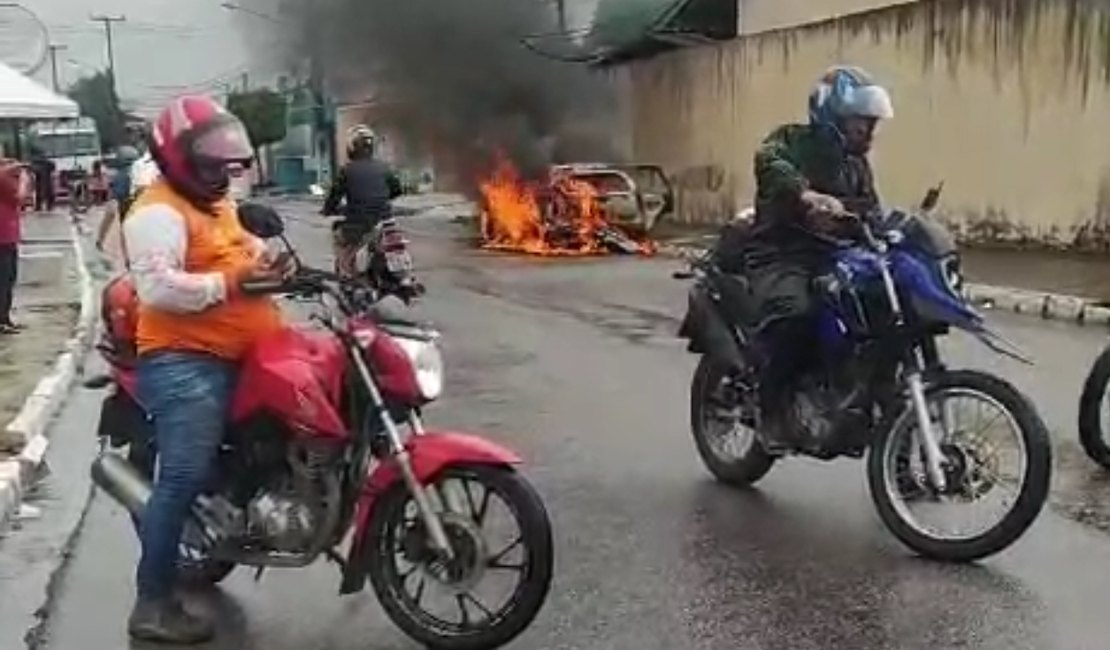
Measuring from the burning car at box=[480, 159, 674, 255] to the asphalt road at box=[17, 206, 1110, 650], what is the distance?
17062mm

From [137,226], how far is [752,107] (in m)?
27.0

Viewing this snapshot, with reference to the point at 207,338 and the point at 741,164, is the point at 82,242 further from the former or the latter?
the point at 207,338

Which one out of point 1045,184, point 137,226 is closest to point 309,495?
point 137,226

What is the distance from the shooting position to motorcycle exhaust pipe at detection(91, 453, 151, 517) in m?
6.04

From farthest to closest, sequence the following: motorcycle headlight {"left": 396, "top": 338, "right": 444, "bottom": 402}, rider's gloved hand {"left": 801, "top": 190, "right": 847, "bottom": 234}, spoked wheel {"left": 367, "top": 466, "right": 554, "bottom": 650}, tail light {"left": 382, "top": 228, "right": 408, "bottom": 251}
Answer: tail light {"left": 382, "top": 228, "right": 408, "bottom": 251} < rider's gloved hand {"left": 801, "top": 190, "right": 847, "bottom": 234} < motorcycle headlight {"left": 396, "top": 338, "right": 444, "bottom": 402} < spoked wheel {"left": 367, "top": 466, "right": 554, "bottom": 650}

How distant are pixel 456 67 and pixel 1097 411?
2981 cm

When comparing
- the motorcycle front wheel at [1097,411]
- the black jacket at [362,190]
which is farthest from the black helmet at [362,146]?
the motorcycle front wheel at [1097,411]

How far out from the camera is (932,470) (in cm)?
658

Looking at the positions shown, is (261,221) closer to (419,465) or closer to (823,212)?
(419,465)

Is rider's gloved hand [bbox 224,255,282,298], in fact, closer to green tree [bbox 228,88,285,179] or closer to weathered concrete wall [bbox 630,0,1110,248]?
weathered concrete wall [bbox 630,0,1110,248]

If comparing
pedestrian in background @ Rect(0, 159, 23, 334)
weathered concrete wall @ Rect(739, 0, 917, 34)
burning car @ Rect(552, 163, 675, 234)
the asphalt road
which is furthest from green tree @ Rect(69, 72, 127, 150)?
the asphalt road

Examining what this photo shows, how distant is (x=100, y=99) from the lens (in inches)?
3708

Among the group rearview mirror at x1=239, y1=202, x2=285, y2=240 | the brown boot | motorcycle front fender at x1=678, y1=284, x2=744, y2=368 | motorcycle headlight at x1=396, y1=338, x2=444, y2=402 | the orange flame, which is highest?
rearview mirror at x1=239, y1=202, x2=285, y2=240

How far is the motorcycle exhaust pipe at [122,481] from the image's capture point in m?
6.04
